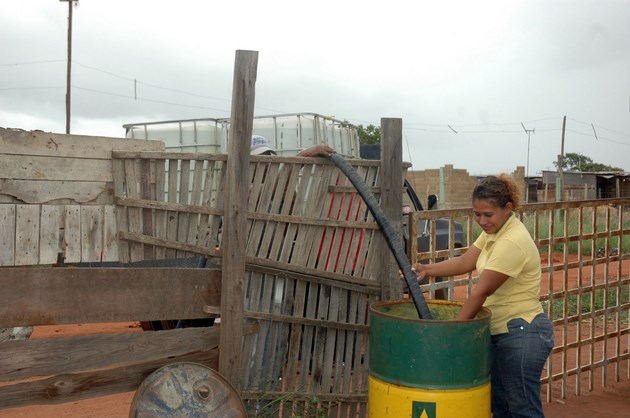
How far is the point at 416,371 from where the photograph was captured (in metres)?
3.51

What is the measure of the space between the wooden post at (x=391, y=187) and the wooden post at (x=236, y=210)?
3.09 ft

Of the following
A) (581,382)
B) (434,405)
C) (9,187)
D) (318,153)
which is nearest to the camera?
(434,405)

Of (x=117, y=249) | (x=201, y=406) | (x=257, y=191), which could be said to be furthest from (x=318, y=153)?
(x=201, y=406)

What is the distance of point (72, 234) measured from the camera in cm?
396

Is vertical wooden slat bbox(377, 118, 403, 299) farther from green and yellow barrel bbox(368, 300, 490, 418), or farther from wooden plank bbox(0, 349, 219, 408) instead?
wooden plank bbox(0, 349, 219, 408)

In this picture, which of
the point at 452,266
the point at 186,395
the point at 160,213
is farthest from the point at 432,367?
the point at 160,213

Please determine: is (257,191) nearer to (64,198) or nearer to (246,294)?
(246,294)

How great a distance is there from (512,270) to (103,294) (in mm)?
2203

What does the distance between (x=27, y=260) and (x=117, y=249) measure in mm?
490

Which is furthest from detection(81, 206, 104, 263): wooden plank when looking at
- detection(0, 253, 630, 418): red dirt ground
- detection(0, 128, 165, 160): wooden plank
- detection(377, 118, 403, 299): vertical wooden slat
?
detection(0, 253, 630, 418): red dirt ground

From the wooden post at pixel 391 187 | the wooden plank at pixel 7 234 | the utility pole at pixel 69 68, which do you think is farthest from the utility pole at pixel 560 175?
the utility pole at pixel 69 68

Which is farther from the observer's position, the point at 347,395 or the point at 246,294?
the point at 347,395

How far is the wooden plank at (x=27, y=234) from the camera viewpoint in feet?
12.5

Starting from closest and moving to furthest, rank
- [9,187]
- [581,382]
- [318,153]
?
[9,187]
[318,153]
[581,382]
